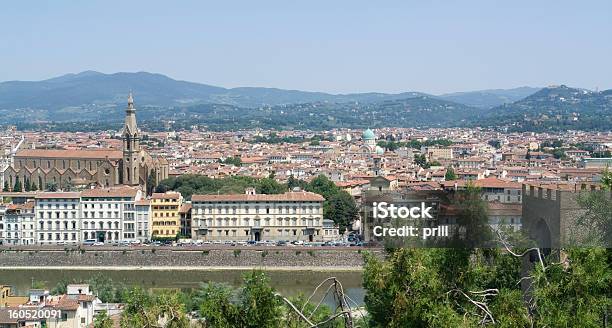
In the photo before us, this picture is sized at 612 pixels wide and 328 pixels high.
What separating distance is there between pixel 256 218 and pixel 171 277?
15.9 feet

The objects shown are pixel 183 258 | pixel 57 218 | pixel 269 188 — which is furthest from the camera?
pixel 269 188

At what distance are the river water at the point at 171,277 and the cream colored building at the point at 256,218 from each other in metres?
3.79

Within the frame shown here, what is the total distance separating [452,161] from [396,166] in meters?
4.63

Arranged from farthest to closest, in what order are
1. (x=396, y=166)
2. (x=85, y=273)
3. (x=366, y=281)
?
1. (x=396, y=166)
2. (x=85, y=273)
3. (x=366, y=281)

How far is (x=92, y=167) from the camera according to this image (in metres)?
37.3

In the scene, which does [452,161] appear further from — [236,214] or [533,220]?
[533,220]

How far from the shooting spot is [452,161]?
50.3 m

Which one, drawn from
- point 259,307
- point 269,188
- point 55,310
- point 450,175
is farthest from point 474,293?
point 450,175

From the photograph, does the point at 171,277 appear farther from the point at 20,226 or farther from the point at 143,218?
the point at 20,226

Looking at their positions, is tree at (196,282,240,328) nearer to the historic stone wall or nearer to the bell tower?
the historic stone wall

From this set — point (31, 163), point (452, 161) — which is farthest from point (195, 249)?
point (452, 161)

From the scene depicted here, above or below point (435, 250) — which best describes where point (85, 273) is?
below

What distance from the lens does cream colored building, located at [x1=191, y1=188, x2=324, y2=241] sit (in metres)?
28.4

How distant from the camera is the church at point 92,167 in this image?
35.2 meters
